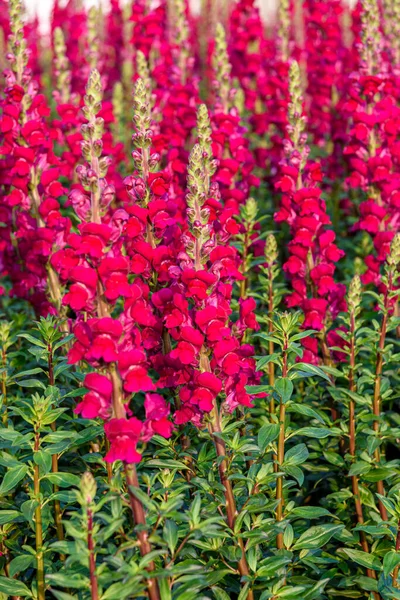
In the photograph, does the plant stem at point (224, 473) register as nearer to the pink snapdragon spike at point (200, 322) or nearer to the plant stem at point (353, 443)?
the pink snapdragon spike at point (200, 322)

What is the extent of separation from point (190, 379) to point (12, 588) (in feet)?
3.57

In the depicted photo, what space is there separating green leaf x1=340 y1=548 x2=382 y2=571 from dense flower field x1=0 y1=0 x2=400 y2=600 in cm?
1

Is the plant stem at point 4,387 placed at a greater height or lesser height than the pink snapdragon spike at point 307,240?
lesser

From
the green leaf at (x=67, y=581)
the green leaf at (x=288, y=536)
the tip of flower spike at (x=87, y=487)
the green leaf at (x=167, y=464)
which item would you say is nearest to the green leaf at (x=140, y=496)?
the tip of flower spike at (x=87, y=487)

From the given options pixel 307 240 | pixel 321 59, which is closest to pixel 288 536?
Result: pixel 307 240

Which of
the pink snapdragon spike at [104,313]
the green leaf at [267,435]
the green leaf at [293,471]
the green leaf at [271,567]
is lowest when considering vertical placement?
the green leaf at [271,567]

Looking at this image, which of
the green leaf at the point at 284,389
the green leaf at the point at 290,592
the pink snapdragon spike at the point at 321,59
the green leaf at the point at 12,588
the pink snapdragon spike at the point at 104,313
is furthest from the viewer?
the pink snapdragon spike at the point at 321,59

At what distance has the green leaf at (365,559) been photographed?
305 centimetres

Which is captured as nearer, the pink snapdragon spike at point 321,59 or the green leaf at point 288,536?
the green leaf at point 288,536

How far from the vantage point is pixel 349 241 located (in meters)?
6.41

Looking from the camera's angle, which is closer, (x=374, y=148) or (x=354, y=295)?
(x=354, y=295)

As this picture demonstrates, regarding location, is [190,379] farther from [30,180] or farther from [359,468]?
[30,180]

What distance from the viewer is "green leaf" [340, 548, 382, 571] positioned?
3047 mm

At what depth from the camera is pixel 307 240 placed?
13.5 feet
